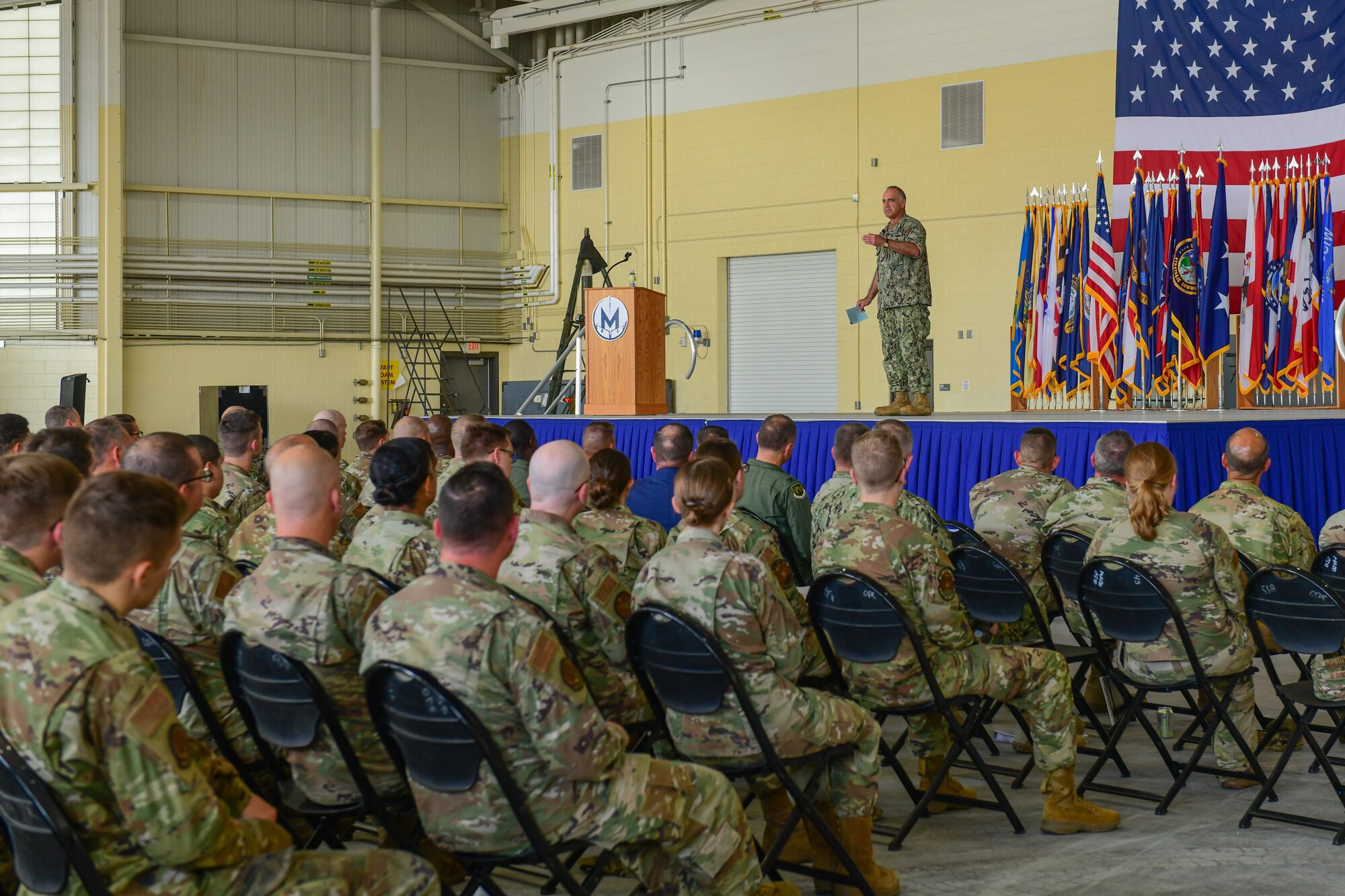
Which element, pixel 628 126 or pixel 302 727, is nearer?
pixel 302 727

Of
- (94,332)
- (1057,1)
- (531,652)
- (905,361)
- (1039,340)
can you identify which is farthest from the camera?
(94,332)

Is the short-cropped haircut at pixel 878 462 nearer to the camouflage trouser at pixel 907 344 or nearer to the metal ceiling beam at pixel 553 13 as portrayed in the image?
the camouflage trouser at pixel 907 344

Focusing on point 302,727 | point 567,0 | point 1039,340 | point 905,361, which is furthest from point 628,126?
point 302,727

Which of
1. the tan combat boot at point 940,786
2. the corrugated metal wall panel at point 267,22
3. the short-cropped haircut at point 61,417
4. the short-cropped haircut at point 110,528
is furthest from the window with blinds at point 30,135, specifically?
the short-cropped haircut at point 110,528

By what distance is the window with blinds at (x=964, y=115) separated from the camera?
533 inches

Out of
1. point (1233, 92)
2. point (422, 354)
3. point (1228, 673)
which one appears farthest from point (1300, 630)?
point (422, 354)

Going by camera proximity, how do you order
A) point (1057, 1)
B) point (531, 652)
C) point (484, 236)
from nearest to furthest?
1. point (531, 652)
2. point (1057, 1)
3. point (484, 236)

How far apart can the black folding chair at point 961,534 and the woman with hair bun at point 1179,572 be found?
2.57ft

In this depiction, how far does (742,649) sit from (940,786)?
1362 mm

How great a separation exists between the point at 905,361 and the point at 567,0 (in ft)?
31.1

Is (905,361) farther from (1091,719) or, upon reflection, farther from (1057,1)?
(1057,1)

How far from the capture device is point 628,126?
16.5 m

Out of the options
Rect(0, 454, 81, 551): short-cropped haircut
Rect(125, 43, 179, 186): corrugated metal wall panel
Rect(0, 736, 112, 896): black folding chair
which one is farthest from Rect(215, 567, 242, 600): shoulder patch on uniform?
Rect(125, 43, 179, 186): corrugated metal wall panel

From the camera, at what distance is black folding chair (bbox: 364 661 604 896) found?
2.35m
